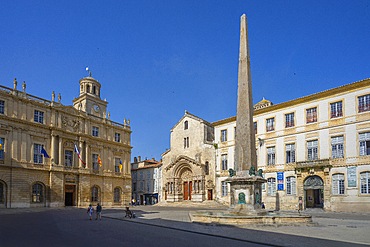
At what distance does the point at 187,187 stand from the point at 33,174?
1884 centimetres

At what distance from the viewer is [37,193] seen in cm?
3375

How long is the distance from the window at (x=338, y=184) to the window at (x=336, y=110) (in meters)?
5.08

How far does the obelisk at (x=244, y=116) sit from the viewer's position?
54.4ft

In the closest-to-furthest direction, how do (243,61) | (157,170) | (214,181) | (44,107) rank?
1. (243,61)
2. (44,107)
3. (214,181)
4. (157,170)

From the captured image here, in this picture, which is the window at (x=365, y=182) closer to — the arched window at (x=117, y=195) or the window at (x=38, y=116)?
the arched window at (x=117, y=195)

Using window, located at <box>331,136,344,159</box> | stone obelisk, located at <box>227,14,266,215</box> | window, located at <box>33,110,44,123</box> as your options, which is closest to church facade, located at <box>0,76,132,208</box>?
window, located at <box>33,110,44,123</box>

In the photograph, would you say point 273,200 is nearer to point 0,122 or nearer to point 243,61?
point 243,61

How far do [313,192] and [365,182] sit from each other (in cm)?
897

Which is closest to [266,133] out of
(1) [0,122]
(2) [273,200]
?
(2) [273,200]

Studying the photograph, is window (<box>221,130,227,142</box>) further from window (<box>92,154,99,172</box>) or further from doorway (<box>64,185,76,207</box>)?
doorway (<box>64,185,76,207</box>)

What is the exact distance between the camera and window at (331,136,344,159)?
28427 millimetres

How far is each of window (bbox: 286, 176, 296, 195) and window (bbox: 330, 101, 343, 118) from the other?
22.5 ft

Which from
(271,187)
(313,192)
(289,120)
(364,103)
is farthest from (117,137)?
(364,103)

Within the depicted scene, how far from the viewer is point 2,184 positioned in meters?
30.7
